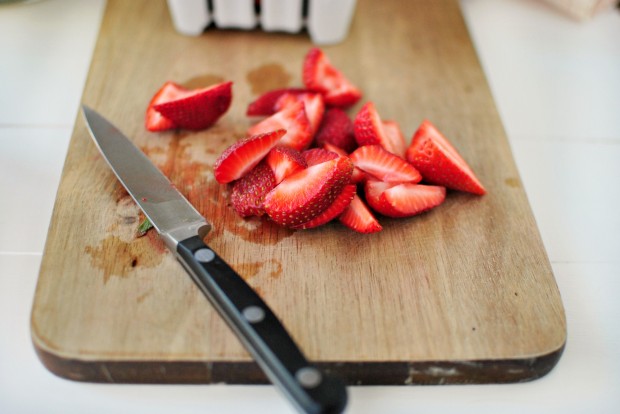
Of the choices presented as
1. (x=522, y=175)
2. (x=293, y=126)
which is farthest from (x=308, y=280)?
(x=522, y=175)

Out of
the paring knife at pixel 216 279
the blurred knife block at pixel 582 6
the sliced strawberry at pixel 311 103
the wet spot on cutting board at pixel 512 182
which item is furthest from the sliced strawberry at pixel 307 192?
the blurred knife block at pixel 582 6

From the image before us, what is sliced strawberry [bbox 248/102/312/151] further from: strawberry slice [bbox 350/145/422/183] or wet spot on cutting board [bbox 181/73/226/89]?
wet spot on cutting board [bbox 181/73/226/89]

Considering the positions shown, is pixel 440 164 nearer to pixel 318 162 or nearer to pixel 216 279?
pixel 318 162

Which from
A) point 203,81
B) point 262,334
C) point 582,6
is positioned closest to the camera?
point 262,334

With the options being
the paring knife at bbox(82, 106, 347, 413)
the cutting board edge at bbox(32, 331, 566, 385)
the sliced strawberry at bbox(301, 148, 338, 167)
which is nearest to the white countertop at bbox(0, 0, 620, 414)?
the cutting board edge at bbox(32, 331, 566, 385)

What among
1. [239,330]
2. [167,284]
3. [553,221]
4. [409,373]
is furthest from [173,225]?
[553,221]

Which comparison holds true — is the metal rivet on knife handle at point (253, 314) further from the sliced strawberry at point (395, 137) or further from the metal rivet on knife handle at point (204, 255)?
the sliced strawberry at point (395, 137)

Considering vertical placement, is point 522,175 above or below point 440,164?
below
